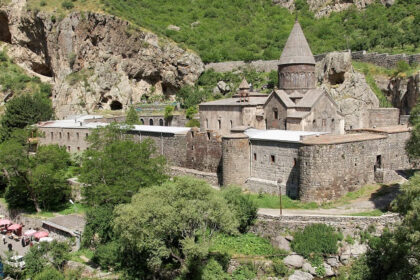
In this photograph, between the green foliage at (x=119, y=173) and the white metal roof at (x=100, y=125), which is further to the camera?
the white metal roof at (x=100, y=125)

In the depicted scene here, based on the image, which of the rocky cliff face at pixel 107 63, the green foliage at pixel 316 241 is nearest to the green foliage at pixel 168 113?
the rocky cliff face at pixel 107 63

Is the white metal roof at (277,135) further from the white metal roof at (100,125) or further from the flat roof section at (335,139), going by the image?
the white metal roof at (100,125)

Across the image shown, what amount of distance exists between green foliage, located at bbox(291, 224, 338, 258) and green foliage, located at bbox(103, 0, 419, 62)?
106 feet

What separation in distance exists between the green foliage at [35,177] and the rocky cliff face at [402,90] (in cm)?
2789

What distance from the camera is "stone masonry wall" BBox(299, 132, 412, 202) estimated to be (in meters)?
19.7

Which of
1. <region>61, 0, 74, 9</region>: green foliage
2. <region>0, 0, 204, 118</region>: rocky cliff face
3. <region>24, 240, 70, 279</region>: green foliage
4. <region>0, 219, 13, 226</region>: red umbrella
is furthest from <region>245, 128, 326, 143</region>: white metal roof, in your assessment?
<region>61, 0, 74, 9</region>: green foliage

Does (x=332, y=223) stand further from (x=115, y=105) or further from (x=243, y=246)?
(x=115, y=105)

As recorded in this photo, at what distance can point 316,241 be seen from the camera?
1741 centimetres

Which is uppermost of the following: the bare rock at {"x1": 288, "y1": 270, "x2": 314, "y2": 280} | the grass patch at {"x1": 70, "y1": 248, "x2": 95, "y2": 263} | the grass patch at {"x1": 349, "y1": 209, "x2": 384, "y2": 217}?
the grass patch at {"x1": 349, "y1": 209, "x2": 384, "y2": 217}

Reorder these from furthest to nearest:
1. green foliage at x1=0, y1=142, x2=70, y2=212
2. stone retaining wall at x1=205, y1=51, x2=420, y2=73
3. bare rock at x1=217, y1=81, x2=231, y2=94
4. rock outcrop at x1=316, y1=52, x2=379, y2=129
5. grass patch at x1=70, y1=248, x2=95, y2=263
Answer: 1. bare rock at x1=217, y1=81, x2=231, y2=94
2. stone retaining wall at x1=205, y1=51, x2=420, y2=73
3. rock outcrop at x1=316, y1=52, x2=379, y2=129
4. green foliage at x1=0, y1=142, x2=70, y2=212
5. grass patch at x1=70, y1=248, x2=95, y2=263

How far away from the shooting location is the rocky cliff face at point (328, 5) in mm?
63219

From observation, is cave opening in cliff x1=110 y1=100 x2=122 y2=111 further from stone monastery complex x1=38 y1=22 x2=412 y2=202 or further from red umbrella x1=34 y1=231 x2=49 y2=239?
red umbrella x1=34 y1=231 x2=49 y2=239

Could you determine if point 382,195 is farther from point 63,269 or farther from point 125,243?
point 63,269

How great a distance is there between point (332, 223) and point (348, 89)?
22447 millimetres
